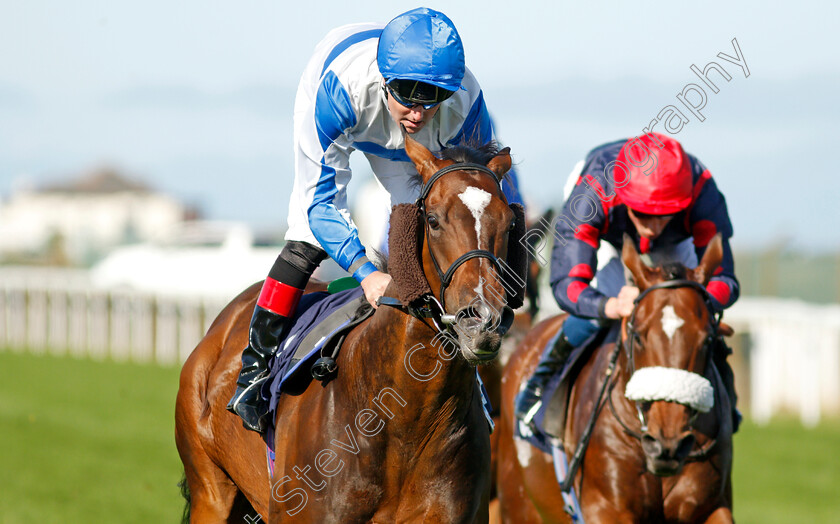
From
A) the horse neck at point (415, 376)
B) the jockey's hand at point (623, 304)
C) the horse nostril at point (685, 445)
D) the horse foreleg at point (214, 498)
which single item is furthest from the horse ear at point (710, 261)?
the horse foreleg at point (214, 498)

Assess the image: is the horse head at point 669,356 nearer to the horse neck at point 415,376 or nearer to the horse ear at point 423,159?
the horse neck at point 415,376

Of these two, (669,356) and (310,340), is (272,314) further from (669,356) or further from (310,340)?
(669,356)

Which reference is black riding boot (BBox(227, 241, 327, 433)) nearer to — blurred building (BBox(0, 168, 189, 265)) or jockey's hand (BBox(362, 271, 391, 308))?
jockey's hand (BBox(362, 271, 391, 308))

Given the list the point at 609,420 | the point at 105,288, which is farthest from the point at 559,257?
the point at 105,288

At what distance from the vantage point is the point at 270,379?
4289 mm

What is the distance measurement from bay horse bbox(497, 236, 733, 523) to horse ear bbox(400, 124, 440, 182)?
164 centimetres

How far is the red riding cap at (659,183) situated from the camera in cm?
511

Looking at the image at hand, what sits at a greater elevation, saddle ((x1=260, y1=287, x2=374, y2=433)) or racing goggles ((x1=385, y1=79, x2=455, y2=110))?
racing goggles ((x1=385, y1=79, x2=455, y2=110))

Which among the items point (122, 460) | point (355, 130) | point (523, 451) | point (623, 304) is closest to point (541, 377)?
point (523, 451)

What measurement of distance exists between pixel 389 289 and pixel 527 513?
280 cm

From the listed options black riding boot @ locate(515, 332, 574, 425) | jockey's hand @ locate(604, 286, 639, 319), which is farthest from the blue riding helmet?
black riding boot @ locate(515, 332, 574, 425)

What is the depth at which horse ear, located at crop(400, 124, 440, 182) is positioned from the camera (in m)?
3.42

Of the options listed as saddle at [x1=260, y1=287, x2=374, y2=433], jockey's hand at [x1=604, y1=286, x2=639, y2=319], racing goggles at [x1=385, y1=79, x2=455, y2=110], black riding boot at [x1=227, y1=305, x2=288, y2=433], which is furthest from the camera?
jockey's hand at [x1=604, y1=286, x2=639, y2=319]

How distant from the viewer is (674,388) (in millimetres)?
4500
